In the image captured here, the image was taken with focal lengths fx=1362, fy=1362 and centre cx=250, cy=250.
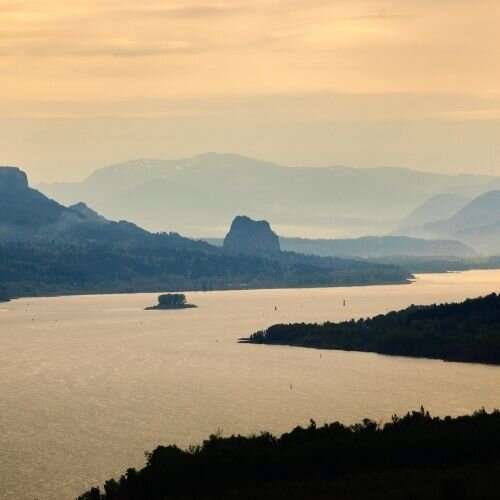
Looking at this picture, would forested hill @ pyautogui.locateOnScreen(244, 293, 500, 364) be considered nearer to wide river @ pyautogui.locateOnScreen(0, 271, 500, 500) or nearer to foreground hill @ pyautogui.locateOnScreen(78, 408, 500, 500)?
wide river @ pyautogui.locateOnScreen(0, 271, 500, 500)

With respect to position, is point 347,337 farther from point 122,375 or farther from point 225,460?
point 225,460

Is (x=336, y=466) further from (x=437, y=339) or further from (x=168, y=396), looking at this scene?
(x=437, y=339)

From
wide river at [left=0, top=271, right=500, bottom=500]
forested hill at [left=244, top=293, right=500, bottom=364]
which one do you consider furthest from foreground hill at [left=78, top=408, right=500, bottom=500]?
forested hill at [left=244, top=293, right=500, bottom=364]

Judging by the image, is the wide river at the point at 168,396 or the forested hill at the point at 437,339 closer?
the wide river at the point at 168,396

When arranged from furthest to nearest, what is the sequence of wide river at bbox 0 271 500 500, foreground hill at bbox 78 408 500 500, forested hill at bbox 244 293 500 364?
forested hill at bbox 244 293 500 364
wide river at bbox 0 271 500 500
foreground hill at bbox 78 408 500 500

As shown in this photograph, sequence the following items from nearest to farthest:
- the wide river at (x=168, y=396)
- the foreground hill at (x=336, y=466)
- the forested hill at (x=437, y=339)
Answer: the foreground hill at (x=336, y=466)
the wide river at (x=168, y=396)
the forested hill at (x=437, y=339)

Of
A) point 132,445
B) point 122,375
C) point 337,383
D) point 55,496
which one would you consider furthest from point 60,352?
point 55,496

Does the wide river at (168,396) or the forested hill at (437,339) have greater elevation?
the forested hill at (437,339)

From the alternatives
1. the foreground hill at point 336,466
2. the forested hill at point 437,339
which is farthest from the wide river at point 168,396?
the foreground hill at point 336,466

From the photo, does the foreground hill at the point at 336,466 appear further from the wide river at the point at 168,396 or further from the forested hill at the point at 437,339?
the forested hill at the point at 437,339
